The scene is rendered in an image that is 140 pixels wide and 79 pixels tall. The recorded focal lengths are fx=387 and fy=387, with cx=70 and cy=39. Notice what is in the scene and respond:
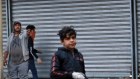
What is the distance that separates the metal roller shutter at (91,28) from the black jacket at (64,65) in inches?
216

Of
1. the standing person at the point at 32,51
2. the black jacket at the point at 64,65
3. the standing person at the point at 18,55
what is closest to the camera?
the black jacket at the point at 64,65

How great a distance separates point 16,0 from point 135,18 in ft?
11.0

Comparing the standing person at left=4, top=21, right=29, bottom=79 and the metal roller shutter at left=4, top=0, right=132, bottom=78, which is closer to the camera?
the standing person at left=4, top=21, right=29, bottom=79

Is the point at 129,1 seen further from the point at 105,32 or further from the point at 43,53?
the point at 43,53

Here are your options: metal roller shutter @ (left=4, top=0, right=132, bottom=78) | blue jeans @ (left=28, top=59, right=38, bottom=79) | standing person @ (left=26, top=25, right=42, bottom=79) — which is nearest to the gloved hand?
standing person @ (left=26, top=25, right=42, bottom=79)

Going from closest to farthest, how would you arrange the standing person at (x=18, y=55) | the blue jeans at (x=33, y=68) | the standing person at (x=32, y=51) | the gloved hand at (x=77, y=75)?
the gloved hand at (x=77, y=75) → the standing person at (x=18, y=55) → the standing person at (x=32, y=51) → the blue jeans at (x=33, y=68)

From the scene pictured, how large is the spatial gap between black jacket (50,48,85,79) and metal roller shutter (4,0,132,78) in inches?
216

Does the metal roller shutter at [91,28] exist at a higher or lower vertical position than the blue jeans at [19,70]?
higher

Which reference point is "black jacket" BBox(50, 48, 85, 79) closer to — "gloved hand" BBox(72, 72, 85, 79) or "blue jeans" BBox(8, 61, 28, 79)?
"gloved hand" BBox(72, 72, 85, 79)

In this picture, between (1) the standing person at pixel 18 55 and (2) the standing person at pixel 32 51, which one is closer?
(1) the standing person at pixel 18 55

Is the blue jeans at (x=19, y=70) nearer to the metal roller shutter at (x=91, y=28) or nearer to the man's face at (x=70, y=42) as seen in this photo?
the metal roller shutter at (x=91, y=28)

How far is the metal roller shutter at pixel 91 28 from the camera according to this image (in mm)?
9859

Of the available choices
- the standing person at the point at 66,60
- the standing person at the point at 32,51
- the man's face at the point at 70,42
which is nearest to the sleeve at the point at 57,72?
the standing person at the point at 66,60

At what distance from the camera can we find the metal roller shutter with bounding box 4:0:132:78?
9.86 meters
